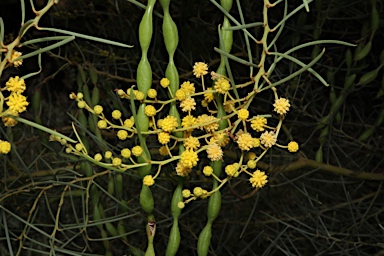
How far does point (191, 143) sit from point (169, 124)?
2 cm

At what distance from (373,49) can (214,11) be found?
0.65 ft

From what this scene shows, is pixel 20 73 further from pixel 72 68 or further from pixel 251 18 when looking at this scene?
pixel 251 18

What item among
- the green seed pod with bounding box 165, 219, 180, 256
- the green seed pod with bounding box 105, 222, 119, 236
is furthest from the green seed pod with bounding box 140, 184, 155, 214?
the green seed pod with bounding box 105, 222, 119, 236

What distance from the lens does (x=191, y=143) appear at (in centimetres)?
34

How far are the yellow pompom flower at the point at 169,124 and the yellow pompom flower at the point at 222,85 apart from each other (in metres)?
0.03

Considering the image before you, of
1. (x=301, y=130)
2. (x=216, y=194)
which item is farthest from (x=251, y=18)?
(x=216, y=194)

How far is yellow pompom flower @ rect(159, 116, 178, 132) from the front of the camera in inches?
12.8

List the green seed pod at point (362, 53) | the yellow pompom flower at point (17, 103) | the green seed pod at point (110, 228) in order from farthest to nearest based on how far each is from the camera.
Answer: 1. the green seed pod at point (362, 53)
2. the green seed pod at point (110, 228)
3. the yellow pompom flower at point (17, 103)

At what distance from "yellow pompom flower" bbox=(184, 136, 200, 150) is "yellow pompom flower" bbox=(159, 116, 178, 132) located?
0.04 ft

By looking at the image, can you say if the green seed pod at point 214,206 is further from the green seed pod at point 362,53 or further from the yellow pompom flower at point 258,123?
the green seed pod at point 362,53

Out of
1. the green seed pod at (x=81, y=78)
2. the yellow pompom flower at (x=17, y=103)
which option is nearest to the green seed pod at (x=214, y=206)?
the yellow pompom flower at (x=17, y=103)

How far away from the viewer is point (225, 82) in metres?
0.34

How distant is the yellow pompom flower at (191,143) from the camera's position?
1.10 feet

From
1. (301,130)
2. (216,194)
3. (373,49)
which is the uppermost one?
(216,194)
